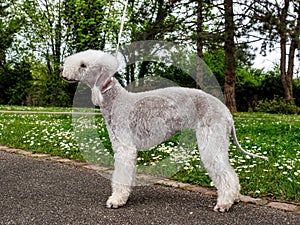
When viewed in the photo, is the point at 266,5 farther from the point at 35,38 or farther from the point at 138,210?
the point at 35,38

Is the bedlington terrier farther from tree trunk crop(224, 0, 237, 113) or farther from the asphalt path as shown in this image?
tree trunk crop(224, 0, 237, 113)

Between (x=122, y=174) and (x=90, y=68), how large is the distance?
1.11 metres

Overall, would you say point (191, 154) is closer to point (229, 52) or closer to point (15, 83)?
point (229, 52)

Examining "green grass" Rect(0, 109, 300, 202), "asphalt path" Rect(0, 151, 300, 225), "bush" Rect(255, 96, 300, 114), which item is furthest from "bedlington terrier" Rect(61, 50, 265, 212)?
"bush" Rect(255, 96, 300, 114)

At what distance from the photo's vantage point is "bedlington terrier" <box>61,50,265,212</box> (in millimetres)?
3605

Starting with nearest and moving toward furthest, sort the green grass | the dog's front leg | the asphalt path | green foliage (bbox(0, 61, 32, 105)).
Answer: the asphalt path, the dog's front leg, the green grass, green foliage (bbox(0, 61, 32, 105))

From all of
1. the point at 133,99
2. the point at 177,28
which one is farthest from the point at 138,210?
the point at 177,28

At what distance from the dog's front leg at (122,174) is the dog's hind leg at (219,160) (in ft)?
2.35

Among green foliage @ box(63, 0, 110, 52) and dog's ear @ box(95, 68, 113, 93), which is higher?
green foliage @ box(63, 0, 110, 52)

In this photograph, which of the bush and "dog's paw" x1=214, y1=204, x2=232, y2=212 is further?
the bush

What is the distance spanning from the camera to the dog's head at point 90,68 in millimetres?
3559

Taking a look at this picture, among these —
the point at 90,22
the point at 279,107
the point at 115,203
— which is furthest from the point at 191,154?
the point at 90,22

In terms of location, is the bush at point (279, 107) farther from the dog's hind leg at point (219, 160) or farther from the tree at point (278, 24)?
the dog's hind leg at point (219, 160)

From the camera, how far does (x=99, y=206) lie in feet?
12.5
